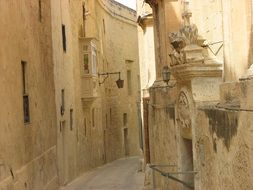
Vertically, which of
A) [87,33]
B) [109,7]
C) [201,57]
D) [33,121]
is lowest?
[33,121]

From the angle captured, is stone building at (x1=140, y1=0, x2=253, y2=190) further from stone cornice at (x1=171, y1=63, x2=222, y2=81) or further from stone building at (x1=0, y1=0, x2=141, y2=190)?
stone building at (x1=0, y1=0, x2=141, y2=190)

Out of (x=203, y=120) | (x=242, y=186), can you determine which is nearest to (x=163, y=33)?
(x=203, y=120)

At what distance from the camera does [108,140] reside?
2959 centimetres

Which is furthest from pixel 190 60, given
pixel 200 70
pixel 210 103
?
pixel 210 103

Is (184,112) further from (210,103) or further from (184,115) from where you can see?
(210,103)

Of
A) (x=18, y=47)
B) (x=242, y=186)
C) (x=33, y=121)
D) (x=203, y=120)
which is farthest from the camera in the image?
(x=33, y=121)

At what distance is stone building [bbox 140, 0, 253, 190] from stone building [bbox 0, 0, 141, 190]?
333 centimetres

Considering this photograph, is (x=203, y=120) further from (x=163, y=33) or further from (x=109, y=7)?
(x=109, y=7)

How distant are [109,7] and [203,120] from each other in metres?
26.2

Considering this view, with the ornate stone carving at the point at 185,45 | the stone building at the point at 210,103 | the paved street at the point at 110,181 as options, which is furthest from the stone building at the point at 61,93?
the ornate stone carving at the point at 185,45

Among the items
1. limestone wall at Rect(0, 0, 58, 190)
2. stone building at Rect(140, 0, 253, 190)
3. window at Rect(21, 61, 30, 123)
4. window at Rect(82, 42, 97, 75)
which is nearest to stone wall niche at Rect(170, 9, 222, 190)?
stone building at Rect(140, 0, 253, 190)

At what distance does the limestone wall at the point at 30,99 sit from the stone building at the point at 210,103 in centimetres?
325

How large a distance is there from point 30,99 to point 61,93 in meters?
5.35

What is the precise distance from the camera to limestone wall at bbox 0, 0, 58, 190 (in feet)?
35.0
